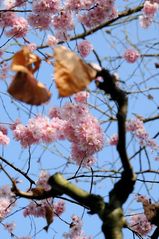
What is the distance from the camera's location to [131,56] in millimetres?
4930

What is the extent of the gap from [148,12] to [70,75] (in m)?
3.21

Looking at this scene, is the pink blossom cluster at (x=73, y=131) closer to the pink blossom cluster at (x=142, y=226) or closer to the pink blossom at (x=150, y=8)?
the pink blossom cluster at (x=142, y=226)

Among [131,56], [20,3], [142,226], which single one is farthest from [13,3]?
[142,226]

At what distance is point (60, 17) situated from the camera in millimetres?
4367

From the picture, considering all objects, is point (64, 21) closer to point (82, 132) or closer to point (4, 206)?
point (82, 132)

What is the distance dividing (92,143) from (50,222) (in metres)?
0.57

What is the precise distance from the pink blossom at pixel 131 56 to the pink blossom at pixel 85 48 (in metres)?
0.49

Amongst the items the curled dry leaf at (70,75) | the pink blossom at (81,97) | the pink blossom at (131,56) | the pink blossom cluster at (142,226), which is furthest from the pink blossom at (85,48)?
the curled dry leaf at (70,75)

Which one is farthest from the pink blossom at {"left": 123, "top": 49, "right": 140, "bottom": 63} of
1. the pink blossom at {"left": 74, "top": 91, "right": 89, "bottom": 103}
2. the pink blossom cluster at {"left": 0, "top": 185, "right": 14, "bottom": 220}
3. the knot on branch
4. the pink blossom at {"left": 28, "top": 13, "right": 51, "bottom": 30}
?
the knot on branch

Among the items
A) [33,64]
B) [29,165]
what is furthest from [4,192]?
[33,64]

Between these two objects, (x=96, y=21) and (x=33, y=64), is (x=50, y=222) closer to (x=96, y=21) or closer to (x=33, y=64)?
(x=33, y=64)

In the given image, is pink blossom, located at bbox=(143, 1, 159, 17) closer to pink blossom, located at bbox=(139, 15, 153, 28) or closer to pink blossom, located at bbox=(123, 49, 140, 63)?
pink blossom, located at bbox=(139, 15, 153, 28)

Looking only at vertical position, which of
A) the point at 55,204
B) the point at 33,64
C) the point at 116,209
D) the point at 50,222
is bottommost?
the point at 116,209

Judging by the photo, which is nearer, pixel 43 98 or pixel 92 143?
pixel 43 98
